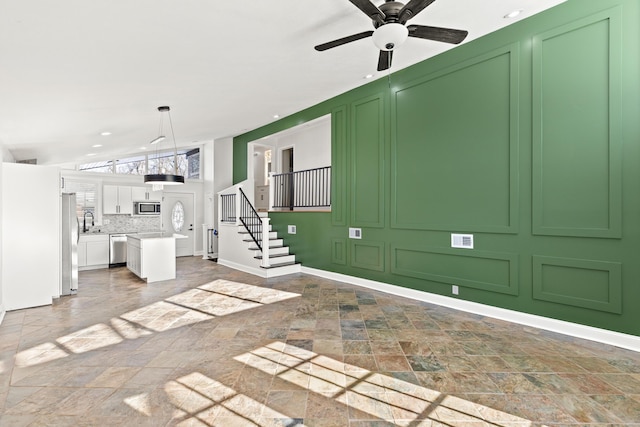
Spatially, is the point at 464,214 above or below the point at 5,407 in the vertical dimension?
above

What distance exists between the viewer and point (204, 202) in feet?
34.3

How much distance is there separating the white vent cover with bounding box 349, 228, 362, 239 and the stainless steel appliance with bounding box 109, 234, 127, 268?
607 centimetres

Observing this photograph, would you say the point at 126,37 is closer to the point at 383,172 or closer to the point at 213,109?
the point at 213,109

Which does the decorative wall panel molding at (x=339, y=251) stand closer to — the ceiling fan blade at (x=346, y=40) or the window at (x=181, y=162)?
the ceiling fan blade at (x=346, y=40)

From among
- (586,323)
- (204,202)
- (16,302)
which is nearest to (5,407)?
(16,302)

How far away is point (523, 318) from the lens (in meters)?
3.64

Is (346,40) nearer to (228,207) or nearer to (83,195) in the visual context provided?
(228,207)

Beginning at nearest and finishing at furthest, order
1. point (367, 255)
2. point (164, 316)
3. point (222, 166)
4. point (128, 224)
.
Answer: point (164, 316), point (367, 255), point (128, 224), point (222, 166)

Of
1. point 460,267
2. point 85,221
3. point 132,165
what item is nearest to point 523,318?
point 460,267

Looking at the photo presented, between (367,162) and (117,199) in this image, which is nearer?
(367,162)

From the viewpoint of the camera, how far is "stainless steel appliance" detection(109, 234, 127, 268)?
787 cm

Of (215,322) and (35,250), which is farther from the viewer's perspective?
(35,250)

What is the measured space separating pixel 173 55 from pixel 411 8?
104 inches

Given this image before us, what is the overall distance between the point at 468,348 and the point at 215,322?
2.79 metres
